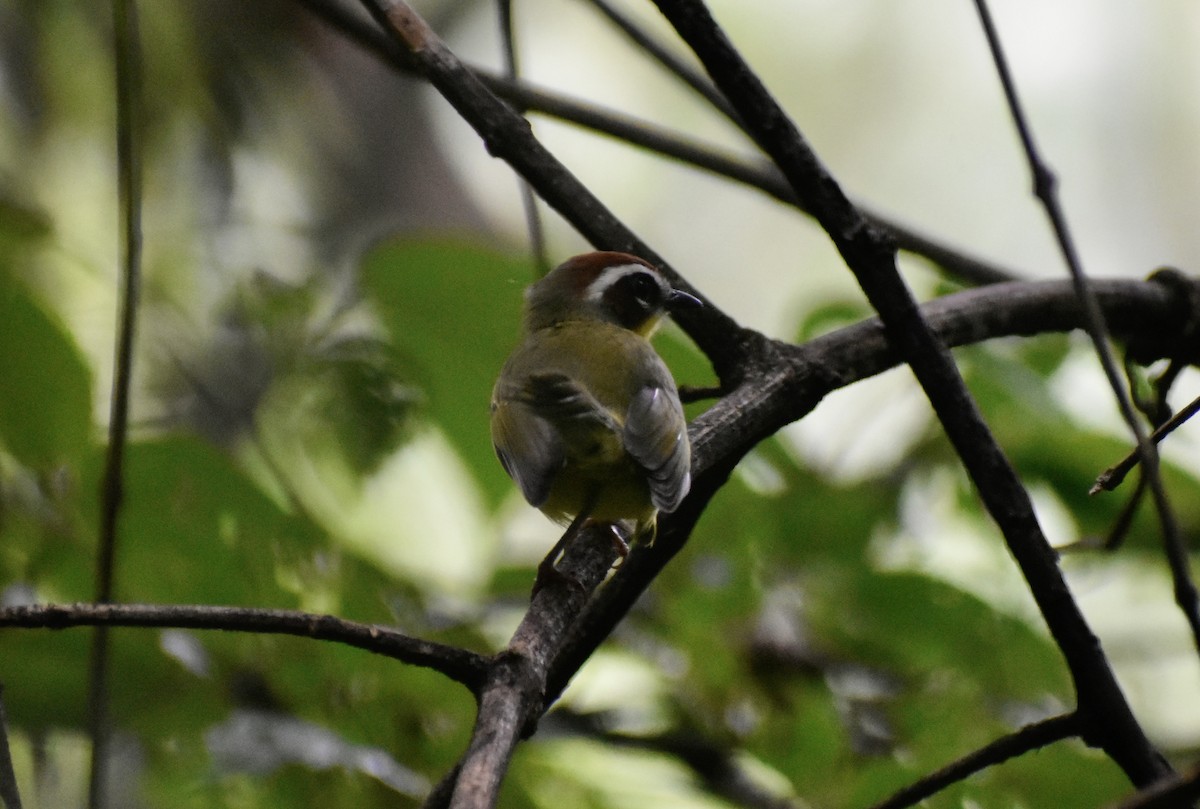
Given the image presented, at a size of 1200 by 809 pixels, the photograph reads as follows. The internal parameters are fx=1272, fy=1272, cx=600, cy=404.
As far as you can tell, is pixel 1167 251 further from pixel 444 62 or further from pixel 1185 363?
pixel 444 62

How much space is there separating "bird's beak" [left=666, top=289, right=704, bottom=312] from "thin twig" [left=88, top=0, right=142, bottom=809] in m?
0.99

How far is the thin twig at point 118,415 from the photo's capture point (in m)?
2.09

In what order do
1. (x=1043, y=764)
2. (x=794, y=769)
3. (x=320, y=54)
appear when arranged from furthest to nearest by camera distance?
(x=320, y=54), (x=794, y=769), (x=1043, y=764)

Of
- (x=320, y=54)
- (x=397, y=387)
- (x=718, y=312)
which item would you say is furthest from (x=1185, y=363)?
(x=320, y=54)

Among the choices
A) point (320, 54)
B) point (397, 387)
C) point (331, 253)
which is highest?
point (320, 54)

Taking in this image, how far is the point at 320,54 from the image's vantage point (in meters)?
6.44

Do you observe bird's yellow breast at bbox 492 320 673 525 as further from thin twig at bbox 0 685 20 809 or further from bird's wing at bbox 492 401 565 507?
thin twig at bbox 0 685 20 809

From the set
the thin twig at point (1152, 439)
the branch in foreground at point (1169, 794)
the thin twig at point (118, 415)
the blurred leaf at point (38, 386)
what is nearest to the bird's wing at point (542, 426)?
the thin twig at point (118, 415)

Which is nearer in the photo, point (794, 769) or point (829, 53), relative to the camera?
point (794, 769)

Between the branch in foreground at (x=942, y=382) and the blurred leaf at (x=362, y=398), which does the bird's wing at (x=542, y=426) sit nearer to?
the blurred leaf at (x=362, y=398)

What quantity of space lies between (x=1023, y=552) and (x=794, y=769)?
4.16 feet

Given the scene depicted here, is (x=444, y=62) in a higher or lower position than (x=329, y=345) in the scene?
lower

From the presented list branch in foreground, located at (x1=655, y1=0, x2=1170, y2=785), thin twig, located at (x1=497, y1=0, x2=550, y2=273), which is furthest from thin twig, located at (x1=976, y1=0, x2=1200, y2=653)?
thin twig, located at (x1=497, y1=0, x2=550, y2=273)

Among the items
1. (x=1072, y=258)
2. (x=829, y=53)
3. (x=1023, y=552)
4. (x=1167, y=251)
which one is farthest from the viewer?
(x=829, y=53)
